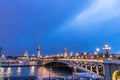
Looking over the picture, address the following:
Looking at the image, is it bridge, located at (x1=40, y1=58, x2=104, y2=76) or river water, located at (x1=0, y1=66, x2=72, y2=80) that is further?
river water, located at (x1=0, y1=66, x2=72, y2=80)

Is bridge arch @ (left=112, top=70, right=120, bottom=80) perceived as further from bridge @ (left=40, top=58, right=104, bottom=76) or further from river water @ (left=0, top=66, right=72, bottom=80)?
river water @ (left=0, top=66, right=72, bottom=80)

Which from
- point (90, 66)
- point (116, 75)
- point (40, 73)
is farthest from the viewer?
point (40, 73)

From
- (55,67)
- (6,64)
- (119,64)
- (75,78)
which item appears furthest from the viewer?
(6,64)

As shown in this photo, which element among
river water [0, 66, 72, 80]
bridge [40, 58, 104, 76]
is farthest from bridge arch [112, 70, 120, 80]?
river water [0, 66, 72, 80]

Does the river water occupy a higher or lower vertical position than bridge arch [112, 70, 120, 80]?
lower

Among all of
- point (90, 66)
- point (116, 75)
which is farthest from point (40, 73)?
point (116, 75)

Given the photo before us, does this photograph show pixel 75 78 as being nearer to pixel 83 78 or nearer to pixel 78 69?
pixel 83 78

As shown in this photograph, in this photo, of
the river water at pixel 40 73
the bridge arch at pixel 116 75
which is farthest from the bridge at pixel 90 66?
the bridge arch at pixel 116 75

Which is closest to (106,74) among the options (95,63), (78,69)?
(95,63)

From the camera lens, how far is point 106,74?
28203mm

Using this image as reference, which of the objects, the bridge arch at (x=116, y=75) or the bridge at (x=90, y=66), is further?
the bridge at (x=90, y=66)

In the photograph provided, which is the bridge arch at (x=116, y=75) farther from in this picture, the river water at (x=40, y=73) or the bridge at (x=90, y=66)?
the river water at (x=40, y=73)

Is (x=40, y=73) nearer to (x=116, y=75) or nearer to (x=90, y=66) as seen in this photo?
(x=90, y=66)

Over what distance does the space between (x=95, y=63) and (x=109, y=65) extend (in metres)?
30.2
